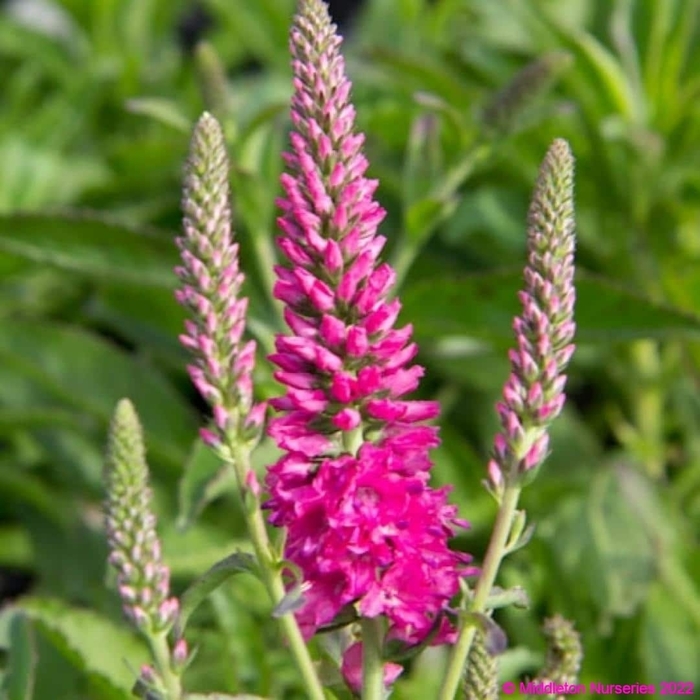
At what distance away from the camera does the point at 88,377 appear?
7.57ft

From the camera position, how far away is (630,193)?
2.36 meters

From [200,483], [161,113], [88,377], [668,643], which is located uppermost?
[161,113]

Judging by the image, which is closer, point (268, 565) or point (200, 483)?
point (268, 565)

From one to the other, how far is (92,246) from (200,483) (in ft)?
1.92

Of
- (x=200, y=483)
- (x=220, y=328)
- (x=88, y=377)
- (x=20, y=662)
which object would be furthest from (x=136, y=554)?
(x=88, y=377)

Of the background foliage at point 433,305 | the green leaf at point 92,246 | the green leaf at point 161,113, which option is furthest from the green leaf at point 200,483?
the green leaf at point 161,113

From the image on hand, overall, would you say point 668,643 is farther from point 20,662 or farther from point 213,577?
point 213,577

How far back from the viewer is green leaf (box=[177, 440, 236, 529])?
62.8 inches

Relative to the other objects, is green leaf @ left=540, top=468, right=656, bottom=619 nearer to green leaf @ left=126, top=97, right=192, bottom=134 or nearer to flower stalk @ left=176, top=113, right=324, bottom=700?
green leaf @ left=126, top=97, right=192, bottom=134

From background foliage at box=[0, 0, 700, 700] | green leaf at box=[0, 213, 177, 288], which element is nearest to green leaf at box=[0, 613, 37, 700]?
background foliage at box=[0, 0, 700, 700]

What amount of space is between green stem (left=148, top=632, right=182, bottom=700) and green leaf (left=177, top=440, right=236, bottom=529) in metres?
0.60

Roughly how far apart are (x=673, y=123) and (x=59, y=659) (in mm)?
1432

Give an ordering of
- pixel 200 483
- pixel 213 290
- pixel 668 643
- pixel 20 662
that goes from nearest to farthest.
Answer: pixel 213 290, pixel 20 662, pixel 200 483, pixel 668 643

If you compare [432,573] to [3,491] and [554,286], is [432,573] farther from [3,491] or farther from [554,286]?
[3,491]
